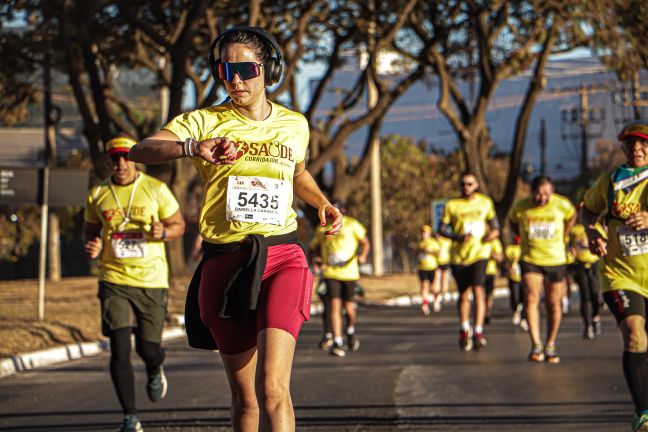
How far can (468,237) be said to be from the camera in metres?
15.2

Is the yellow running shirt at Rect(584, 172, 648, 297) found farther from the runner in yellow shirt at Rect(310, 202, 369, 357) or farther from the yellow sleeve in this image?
the runner in yellow shirt at Rect(310, 202, 369, 357)

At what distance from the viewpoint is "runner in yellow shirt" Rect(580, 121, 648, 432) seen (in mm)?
8164

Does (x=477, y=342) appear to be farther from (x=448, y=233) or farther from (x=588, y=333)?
(x=588, y=333)

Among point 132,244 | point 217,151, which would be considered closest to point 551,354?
point 132,244

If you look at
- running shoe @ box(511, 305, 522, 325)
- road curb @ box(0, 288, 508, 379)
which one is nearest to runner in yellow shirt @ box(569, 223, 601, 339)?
running shoe @ box(511, 305, 522, 325)

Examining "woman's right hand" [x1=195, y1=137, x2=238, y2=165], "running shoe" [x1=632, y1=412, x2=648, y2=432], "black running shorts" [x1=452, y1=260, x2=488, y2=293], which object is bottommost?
"running shoe" [x1=632, y1=412, x2=648, y2=432]

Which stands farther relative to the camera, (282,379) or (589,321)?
(589,321)

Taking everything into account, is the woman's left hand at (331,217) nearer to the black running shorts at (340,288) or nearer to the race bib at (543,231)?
the race bib at (543,231)

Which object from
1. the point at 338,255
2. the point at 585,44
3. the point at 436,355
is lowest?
the point at 436,355

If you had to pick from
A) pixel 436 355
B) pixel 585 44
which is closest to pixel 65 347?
pixel 436 355

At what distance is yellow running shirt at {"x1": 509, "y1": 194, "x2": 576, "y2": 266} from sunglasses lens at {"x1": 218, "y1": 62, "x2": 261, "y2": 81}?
27.5 feet

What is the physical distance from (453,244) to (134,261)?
7.24 meters

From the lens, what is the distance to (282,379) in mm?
5410

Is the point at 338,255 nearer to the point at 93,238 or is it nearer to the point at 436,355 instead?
the point at 436,355
